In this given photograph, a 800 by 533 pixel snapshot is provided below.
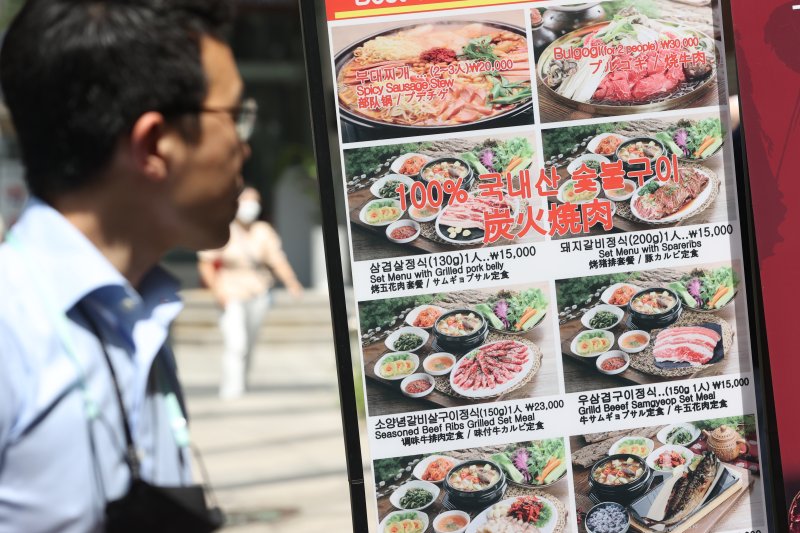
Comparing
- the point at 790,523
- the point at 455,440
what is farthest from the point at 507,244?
the point at 790,523

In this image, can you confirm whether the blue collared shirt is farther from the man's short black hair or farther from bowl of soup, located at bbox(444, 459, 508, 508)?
bowl of soup, located at bbox(444, 459, 508, 508)

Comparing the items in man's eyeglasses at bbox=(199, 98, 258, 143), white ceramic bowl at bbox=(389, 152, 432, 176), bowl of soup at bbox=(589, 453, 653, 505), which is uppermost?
man's eyeglasses at bbox=(199, 98, 258, 143)

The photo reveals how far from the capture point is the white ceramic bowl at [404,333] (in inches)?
85.7

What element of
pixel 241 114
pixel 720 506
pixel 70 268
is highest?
pixel 241 114

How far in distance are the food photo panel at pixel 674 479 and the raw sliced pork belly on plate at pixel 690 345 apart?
145mm

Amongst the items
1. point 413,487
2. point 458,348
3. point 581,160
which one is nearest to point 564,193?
point 581,160

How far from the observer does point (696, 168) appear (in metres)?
2.28

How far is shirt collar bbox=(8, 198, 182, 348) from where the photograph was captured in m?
1.58

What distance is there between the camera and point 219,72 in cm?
170

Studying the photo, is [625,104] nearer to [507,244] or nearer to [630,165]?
[630,165]

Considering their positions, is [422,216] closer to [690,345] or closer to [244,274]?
[690,345]

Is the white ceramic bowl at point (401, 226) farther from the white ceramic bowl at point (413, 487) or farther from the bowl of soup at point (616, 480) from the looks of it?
the bowl of soup at point (616, 480)

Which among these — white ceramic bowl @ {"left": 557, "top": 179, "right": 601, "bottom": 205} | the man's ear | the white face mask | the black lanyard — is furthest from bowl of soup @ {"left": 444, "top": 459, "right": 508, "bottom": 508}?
the white face mask

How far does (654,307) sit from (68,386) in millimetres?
1319
